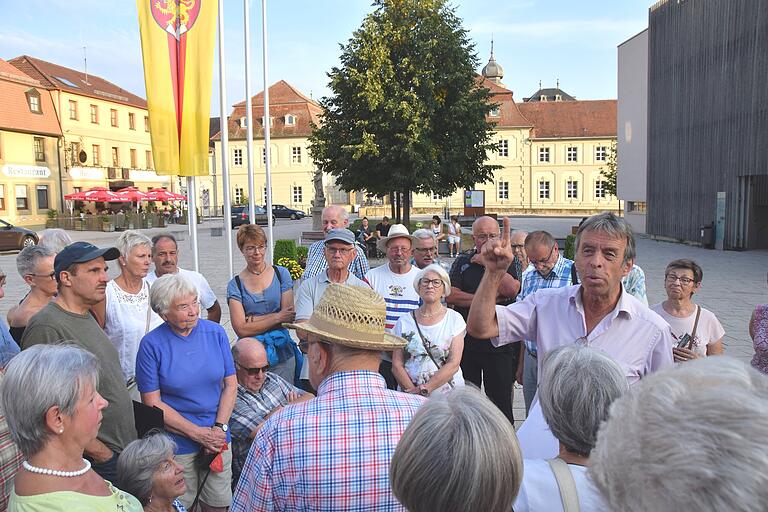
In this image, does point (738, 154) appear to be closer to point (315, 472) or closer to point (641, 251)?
point (641, 251)

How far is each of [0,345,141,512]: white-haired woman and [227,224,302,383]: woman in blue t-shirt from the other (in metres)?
2.41

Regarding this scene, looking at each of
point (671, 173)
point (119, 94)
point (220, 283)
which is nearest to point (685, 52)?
point (671, 173)

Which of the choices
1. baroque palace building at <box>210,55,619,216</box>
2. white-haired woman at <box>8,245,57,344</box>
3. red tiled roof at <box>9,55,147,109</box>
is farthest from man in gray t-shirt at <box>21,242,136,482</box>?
baroque palace building at <box>210,55,619,216</box>

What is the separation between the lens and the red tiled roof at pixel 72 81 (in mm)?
43719

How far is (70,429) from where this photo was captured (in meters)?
2.14

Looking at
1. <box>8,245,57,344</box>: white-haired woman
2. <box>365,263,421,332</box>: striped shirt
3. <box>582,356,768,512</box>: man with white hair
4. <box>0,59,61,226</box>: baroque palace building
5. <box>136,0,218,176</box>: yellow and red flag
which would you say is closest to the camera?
<box>582,356,768,512</box>: man with white hair

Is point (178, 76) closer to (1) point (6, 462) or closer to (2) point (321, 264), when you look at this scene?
(2) point (321, 264)

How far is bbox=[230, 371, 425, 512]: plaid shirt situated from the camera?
1850 mm

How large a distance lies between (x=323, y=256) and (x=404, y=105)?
1848 cm

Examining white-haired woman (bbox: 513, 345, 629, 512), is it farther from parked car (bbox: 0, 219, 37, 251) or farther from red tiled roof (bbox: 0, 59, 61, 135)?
red tiled roof (bbox: 0, 59, 61, 135)

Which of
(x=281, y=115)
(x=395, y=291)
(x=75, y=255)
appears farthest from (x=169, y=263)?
(x=281, y=115)

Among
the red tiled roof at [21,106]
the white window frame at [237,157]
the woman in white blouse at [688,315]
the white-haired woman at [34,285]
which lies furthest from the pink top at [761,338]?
the white window frame at [237,157]

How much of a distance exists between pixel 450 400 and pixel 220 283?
1429cm

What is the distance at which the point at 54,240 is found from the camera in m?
4.56
